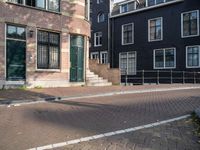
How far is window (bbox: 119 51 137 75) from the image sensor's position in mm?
31545

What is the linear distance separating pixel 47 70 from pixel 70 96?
187 inches

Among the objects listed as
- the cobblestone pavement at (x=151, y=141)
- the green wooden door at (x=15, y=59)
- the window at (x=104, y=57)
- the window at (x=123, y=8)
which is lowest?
the cobblestone pavement at (x=151, y=141)

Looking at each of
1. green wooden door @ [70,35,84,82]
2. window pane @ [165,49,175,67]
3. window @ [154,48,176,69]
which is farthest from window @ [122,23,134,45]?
green wooden door @ [70,35,84,82]

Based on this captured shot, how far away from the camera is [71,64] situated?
62.2 feet

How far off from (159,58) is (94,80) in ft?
38.0

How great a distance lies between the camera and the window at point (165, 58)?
27.6 meters

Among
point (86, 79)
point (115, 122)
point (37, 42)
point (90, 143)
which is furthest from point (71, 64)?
point (90, 143)

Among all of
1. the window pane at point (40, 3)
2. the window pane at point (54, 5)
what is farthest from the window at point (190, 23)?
the window pane at point (40, 3)

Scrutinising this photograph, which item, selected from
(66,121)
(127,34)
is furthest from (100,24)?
(66,121)

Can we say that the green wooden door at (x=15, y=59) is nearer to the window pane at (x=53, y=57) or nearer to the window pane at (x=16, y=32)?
the window pane at (x=16, y=32)

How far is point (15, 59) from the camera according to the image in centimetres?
1593

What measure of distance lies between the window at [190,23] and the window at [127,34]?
673 cm

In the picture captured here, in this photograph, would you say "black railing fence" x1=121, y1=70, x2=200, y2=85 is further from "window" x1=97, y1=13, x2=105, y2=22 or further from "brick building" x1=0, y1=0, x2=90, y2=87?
"window" x1=97, y1=13, x2=105, y2=22

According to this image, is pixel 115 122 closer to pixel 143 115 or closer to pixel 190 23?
pixel 143 115
